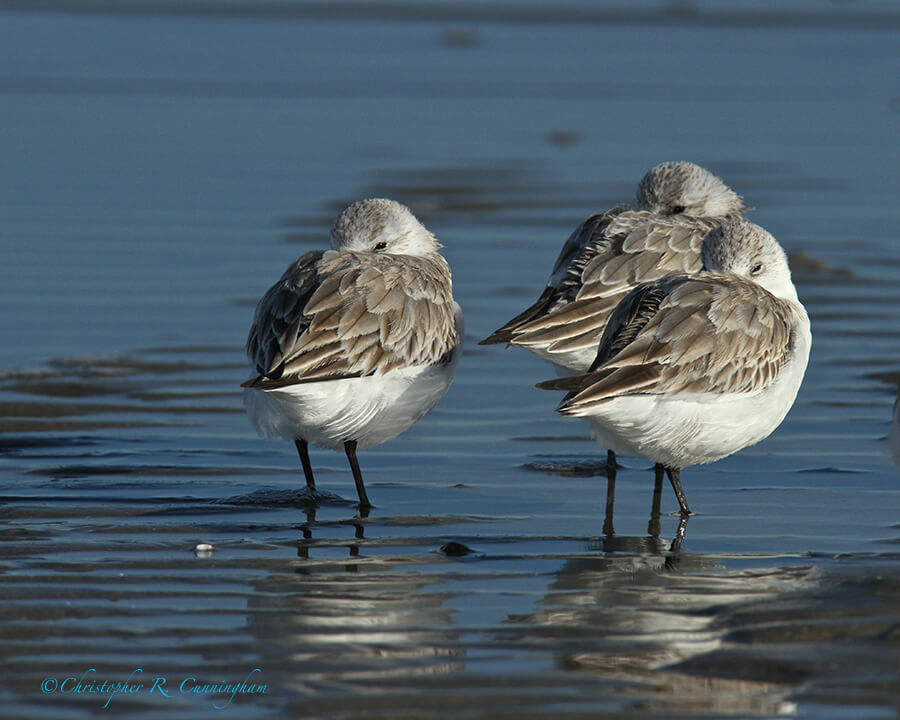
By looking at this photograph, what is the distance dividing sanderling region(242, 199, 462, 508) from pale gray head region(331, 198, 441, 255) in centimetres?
22

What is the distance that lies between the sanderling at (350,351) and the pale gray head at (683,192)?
180cm

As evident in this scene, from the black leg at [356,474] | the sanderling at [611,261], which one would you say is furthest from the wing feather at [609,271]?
the black leg at [356,474]

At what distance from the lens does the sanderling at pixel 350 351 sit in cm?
714

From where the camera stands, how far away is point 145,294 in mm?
11227

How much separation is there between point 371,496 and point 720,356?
1.79 metres

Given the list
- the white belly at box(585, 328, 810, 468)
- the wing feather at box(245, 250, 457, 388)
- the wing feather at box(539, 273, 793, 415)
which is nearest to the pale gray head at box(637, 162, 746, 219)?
the wing feather at box(245, 250, 457, 388)

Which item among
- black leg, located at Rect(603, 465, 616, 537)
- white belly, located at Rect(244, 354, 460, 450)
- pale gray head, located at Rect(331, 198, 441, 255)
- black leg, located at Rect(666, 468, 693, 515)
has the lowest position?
black leg, located at Rect(603, 465, 616, 537)

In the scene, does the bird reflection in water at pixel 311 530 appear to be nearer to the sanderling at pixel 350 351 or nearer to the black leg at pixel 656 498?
the sanderling at pixel 350 351

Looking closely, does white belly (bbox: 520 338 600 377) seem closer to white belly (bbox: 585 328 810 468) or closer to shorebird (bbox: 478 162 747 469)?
shorebird (bbox: 478 162 747 469)

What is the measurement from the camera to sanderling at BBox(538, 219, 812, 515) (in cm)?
668

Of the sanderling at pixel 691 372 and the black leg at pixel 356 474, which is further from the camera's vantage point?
the black leg at pixel 356 474

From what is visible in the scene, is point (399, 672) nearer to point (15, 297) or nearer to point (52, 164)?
point (15, 297)

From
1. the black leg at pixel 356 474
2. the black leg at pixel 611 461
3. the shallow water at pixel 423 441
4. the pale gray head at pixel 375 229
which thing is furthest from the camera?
the pale gray head at pixel 375 229

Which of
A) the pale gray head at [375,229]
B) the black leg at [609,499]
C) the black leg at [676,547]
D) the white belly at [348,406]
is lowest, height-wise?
the black leg at [609,499]
